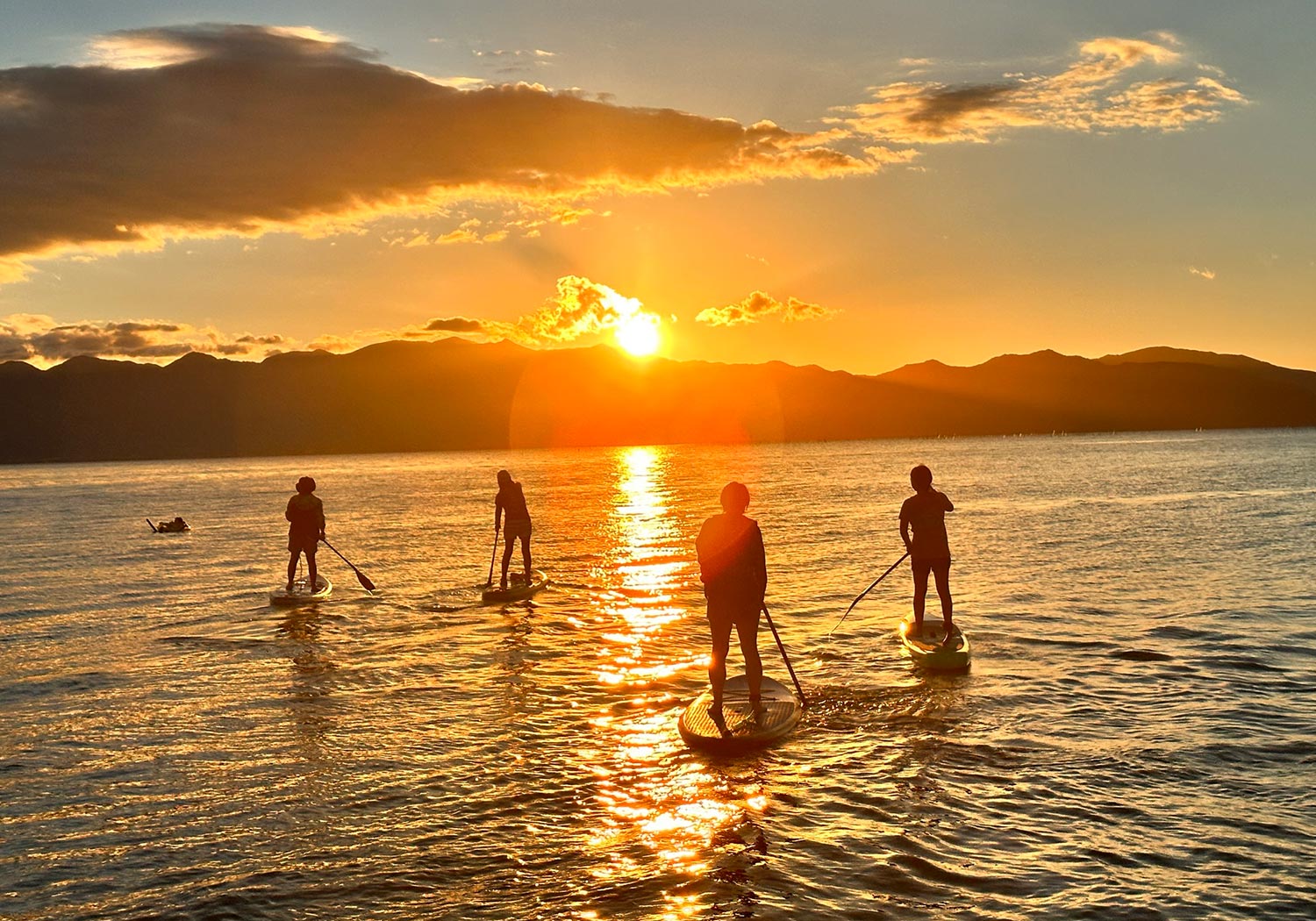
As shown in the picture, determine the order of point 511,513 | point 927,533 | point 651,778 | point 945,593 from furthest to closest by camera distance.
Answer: point 511,513 < point 945,593 < point 927,533 < point 651,778

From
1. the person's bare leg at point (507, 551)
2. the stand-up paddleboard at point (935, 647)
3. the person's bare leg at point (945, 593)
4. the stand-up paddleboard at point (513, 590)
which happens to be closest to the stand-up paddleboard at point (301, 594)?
the stand-up paddleboard at point (513, 590)

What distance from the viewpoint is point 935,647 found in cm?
1506

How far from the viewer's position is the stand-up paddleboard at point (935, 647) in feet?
48.8

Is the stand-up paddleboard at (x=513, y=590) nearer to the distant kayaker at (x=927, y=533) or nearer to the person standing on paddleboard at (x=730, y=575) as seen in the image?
the distant kayaker at (x=927, y=533)

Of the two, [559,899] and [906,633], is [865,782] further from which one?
[906,633]

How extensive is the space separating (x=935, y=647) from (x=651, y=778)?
640 centimetres

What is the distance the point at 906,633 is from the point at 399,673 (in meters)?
8.66

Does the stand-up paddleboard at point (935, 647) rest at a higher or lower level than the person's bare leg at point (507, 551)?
lower

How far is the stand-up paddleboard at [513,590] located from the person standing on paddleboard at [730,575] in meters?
12.2

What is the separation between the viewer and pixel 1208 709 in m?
12.7

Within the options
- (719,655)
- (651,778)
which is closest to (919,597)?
(719,655)

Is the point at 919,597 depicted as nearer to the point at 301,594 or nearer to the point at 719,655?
the point at 719,655

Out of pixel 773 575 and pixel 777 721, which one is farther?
pixel 773 575

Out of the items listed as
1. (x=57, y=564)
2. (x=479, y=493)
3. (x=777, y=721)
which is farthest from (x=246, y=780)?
(x=479, y=493)
